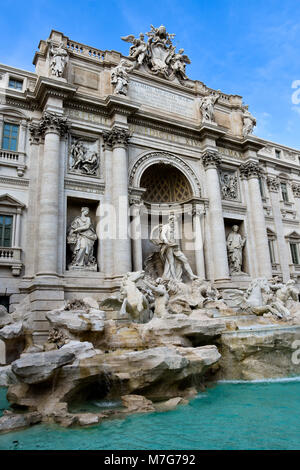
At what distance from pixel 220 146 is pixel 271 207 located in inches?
229

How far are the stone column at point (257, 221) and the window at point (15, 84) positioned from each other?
13.2 meters

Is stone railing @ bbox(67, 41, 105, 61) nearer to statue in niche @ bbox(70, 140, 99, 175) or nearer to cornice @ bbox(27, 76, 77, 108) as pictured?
cornice @ bbox(27, 76, 77, 108)

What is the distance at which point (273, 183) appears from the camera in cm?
2494

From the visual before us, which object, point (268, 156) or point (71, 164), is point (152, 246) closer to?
point (71, 164)

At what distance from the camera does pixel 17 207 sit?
15367mm

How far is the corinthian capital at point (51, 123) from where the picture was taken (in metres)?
15.9

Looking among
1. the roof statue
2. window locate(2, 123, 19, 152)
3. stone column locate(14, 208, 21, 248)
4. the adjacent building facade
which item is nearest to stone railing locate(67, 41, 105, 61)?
the adjacent building facade

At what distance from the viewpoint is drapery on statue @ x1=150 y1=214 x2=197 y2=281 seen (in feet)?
56.2

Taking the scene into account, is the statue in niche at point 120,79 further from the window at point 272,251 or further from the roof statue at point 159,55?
the window at point 272,251

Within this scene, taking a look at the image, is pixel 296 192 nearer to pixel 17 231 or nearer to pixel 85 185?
pixel 85 185

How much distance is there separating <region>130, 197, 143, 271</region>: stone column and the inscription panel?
619 cm

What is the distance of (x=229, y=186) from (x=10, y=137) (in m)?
12.4

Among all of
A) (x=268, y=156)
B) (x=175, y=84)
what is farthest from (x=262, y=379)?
(x=268, y=156)

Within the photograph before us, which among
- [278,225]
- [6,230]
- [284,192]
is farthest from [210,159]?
[6,230]
